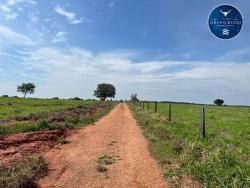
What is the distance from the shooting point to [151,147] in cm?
1366

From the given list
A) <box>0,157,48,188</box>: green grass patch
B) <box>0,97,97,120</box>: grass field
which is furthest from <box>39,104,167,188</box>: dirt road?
<box>0,97,97,120</box>: grass field

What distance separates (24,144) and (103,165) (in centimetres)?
551

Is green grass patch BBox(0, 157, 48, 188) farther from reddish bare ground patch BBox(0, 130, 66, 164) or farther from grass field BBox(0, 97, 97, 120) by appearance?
grass field BBox(0, 97, 97, 120)

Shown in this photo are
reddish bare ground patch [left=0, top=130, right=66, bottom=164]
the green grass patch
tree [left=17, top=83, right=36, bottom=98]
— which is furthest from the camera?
tree [left=17, top=83, right=36, bottom=98]

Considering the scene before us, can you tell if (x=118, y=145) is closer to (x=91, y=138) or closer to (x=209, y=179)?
(x=91, y=138)

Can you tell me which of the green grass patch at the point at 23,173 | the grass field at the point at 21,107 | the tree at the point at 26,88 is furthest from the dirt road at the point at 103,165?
the tree at the point at 26,88

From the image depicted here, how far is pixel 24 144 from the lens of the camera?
1443 centimetres

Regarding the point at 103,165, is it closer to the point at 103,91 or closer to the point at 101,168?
Answer: the point at 101,168

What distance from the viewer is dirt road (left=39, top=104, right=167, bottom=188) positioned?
8.52m

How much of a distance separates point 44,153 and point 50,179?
13.2ft

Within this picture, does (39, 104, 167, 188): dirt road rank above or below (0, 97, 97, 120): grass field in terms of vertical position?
below

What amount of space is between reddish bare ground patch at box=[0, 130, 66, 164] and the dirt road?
0.82m

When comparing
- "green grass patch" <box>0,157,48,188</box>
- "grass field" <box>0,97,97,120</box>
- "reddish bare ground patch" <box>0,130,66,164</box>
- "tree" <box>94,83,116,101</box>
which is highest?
"tree" <box>94,83,116,101</box>

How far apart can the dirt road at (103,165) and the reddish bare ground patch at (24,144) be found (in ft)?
2.70
